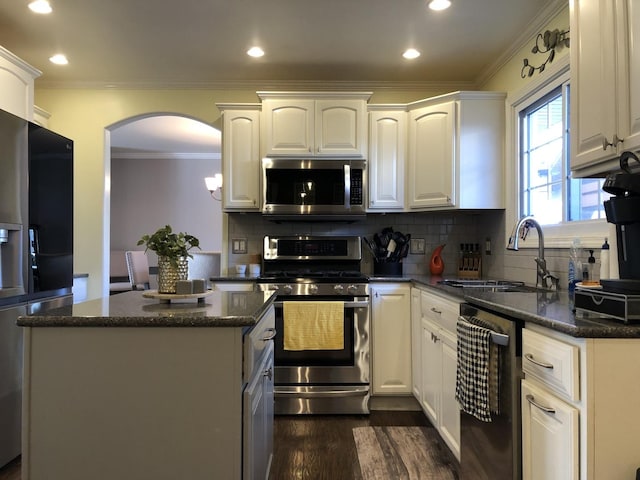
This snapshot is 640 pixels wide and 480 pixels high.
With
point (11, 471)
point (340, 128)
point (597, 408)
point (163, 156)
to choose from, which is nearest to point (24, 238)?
point (11, 471)

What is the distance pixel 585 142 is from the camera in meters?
1.69

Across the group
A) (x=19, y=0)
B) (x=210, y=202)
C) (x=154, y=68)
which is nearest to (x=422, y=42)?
(x=154, y=68)

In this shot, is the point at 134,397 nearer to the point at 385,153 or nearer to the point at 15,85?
the point at 15,85

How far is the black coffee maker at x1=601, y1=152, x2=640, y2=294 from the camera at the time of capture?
135 cm

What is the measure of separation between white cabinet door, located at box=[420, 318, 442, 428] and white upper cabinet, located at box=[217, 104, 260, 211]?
1.56 m

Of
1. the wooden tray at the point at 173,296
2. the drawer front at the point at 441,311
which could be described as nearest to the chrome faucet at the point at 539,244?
the drawer front at the point at 441,311

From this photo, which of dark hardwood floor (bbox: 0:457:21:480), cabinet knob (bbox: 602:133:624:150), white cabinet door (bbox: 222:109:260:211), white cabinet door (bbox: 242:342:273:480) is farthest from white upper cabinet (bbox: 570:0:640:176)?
dark hardwood floor (bbox: 0:457:21:480)

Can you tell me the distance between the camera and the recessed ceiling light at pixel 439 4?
2414 mm

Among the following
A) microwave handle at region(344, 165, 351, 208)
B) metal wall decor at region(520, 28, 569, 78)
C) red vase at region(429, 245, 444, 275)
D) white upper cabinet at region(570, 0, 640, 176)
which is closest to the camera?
white upper cabinet at region(570, 0, 640, 176)

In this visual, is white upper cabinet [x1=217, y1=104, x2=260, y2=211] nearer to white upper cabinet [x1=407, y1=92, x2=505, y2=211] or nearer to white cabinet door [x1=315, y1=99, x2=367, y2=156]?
white cabinet door [x1=315, y1=99, x2=367, y2=156]

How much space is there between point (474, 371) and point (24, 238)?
2283 mm

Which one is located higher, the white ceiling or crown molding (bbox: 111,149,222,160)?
crown molding (bbox: 111,149,222,160)

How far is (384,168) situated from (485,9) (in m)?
1.25

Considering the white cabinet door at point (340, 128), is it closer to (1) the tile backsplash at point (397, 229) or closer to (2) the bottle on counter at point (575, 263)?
(1) the tile backsplash at point (397, 229)
